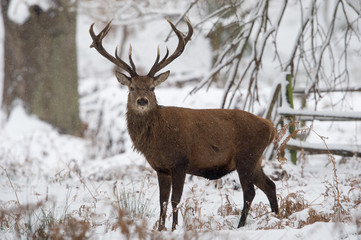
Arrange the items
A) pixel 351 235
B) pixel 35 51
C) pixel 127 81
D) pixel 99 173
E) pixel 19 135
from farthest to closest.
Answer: pixel 35 51, pixel 19 135, pixel 99 173, pixel 127 81, pixel 351 235

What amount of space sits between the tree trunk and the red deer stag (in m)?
8.23

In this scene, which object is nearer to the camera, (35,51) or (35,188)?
(35,188)

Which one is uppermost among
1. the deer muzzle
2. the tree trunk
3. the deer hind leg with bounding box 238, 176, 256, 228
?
the tree trunk

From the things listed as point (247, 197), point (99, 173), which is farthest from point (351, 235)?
point (99, 173)

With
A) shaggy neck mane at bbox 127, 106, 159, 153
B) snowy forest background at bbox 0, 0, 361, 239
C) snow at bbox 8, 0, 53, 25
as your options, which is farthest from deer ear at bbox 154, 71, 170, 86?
snow at bbox 8, 0, 53, 25

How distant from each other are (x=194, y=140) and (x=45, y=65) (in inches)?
355

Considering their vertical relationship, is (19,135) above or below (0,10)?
below

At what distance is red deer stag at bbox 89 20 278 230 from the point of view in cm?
448

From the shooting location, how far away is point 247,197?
4.71m

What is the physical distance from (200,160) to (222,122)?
0.49 meters

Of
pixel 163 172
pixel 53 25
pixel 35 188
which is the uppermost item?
pixel 53 25

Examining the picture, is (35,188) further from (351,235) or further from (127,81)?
(351,235)

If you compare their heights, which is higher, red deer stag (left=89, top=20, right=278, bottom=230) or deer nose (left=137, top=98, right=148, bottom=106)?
deer nose (left=137, top=98, right=148, bottom=106)

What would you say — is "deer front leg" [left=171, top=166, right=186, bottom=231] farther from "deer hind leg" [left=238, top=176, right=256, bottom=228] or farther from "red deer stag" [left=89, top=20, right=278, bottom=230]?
"deer hind leg" [left=238, top=176, right=256, bottom=228]
